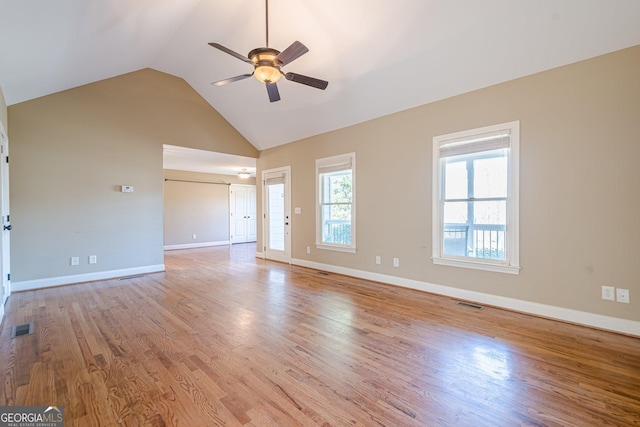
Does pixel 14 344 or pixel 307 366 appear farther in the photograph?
pixel 14 344

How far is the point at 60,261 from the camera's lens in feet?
14.6

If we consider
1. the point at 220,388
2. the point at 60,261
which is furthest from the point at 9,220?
the point at 220,388

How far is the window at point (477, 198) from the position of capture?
3281 millimetres

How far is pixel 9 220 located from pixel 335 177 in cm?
495

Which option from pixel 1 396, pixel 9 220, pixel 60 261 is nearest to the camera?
pixel 1 396

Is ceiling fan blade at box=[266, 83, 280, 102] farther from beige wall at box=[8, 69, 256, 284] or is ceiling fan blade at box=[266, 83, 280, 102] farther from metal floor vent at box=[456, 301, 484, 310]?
metal floor vent at box=[456, 301, 484, 310]

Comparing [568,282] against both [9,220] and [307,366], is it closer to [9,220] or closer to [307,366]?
[307,366]

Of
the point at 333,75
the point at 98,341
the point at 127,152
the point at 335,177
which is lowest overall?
the point at 98,341

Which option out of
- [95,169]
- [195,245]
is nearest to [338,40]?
[95,169]

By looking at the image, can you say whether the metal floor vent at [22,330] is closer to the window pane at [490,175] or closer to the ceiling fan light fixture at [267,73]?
the ceiling fan light fixture at [267,73]

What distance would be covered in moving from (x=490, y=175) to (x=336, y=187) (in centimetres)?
258

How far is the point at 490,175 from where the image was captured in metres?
3.46

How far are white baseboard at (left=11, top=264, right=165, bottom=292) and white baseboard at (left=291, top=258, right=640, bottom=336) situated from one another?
396cm

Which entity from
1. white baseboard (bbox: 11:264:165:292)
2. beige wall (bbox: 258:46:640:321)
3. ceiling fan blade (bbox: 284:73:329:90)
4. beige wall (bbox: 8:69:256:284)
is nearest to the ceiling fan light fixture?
ceiling fan blade (bbox: 284:73:329:90)
